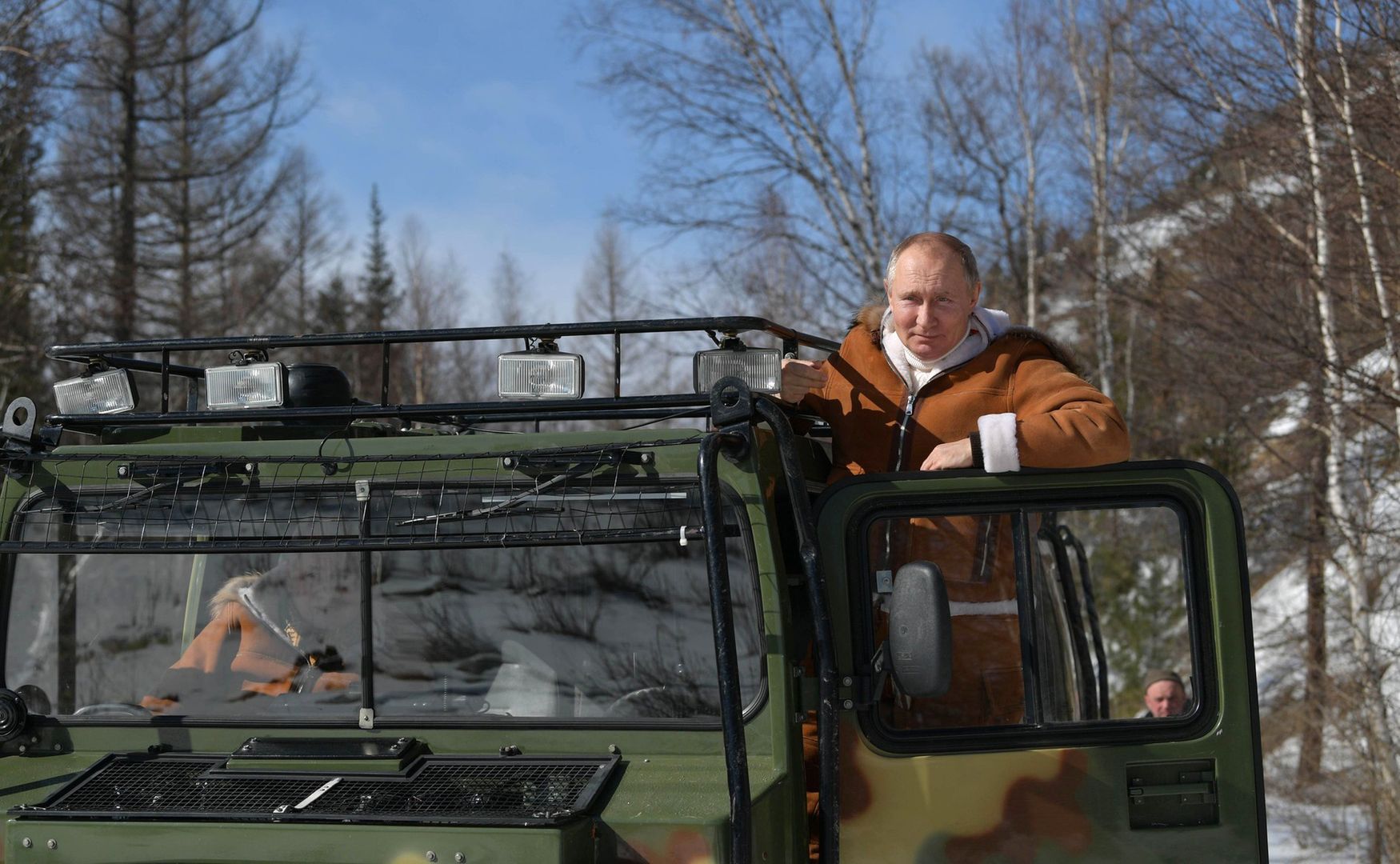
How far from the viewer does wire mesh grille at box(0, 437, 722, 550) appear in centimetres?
303

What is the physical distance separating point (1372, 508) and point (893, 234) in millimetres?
7619

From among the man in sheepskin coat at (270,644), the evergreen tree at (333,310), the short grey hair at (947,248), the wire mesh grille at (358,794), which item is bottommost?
the wire mesh grille at (358,794)

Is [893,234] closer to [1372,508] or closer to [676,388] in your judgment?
[676,388]

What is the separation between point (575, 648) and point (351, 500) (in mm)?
644

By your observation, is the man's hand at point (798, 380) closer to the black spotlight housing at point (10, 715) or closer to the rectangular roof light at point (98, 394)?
the rectangular roof light at point (98, 394)

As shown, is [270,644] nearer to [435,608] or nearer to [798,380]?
[435,608]

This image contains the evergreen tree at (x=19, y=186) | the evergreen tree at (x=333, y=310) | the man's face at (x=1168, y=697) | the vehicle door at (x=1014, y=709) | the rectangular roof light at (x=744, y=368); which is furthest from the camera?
the evergreen tree at (x=333, y=310)

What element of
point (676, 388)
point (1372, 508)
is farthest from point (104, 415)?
point (676, 388)

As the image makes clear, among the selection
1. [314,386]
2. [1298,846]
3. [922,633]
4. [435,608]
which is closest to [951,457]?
[922,633]

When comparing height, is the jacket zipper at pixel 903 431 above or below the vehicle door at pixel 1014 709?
above

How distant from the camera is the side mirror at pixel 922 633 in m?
2.64

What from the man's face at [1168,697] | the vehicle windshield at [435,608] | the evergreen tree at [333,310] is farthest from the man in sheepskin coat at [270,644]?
the evergreen tree at [333,310]

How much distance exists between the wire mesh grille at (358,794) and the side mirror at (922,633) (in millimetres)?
674

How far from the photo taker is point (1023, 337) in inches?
137
